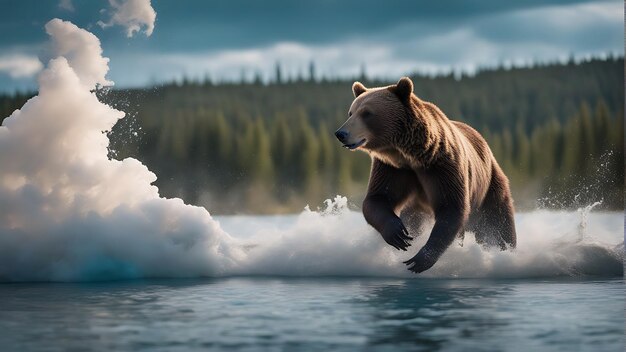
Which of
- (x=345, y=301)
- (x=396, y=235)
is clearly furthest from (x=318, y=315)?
(x=396, y=235)

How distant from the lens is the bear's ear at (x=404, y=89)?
12964 mm

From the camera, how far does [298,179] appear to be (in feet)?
237

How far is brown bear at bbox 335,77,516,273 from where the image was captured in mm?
12648

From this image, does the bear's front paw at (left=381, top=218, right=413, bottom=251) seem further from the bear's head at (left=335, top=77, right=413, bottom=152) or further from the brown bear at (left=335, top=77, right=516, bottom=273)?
the bear's head at (left=335, top=77, right=413, bottom=152)

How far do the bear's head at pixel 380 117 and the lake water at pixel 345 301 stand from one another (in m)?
1.75

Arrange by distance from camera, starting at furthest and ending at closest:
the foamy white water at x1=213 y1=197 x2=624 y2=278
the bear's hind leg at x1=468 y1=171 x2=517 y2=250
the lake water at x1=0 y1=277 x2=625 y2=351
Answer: the bear's hind leg at x1=468 y1=171 x2=517 y2=250, the foamy white water at x1=213 y1=197 x2=624 y2=278, the lake water at x1=0 y1=277 x2=625 y2=351

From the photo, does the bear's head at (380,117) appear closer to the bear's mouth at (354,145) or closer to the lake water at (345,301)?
the bear's mouth at (354,145)

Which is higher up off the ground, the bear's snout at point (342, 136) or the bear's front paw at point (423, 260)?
the bear's snout at point (342, 136)

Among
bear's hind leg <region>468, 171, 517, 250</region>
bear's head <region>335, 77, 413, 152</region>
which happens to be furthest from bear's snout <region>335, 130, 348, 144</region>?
bear's hind leg <region>468, 171, 517, 250</region>

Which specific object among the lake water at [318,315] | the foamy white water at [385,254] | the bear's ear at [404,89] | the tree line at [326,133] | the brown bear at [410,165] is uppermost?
the tree line at [326,133]

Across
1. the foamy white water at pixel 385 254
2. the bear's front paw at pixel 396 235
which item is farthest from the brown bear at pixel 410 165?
the foamy white water at pixel 385 254

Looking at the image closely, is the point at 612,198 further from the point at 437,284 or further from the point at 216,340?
the point at 216,340

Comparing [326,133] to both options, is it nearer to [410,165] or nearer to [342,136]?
[410,165]

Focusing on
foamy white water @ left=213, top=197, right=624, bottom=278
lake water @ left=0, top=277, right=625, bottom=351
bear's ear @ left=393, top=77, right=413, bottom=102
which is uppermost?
bear's ear @ left=393, top=77, right=413, bottom=102
